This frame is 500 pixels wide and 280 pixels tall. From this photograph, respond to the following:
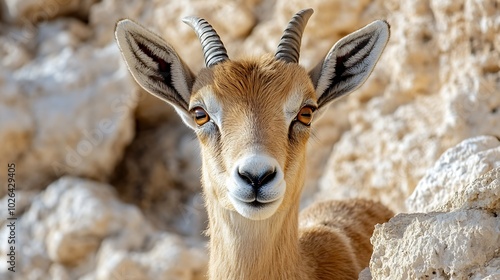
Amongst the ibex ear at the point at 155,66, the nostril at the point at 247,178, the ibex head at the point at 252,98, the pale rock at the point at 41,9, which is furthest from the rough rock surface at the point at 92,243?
the nostril at the point at 247,178

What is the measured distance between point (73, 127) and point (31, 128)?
0.66 metres

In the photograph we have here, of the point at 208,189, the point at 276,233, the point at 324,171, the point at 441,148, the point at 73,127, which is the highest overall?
the point at 73,127

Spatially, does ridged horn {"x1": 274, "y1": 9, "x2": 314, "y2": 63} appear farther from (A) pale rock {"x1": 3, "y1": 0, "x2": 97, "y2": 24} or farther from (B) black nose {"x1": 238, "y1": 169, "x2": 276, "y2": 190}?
(A) pale rock {"x1": 3, "y1": 0, "x2": 97, "y2": 24}

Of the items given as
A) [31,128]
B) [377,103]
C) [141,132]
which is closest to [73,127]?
[31,128]

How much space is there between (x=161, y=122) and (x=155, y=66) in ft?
23.7

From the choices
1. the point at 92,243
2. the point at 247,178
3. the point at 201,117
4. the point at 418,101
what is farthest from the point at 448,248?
the point at 92,243

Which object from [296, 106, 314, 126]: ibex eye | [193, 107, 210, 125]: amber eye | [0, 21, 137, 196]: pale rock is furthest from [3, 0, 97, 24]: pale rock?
[296, 106, 314, 126]: ibex eye

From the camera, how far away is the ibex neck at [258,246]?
6.07 m

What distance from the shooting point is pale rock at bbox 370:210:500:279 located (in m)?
4.56

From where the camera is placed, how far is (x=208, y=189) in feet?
20.8

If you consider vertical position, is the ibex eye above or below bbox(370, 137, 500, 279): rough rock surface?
above

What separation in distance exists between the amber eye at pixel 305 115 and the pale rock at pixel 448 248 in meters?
1.55

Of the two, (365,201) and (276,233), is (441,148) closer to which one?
(365,201)

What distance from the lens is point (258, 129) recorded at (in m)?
5.79
